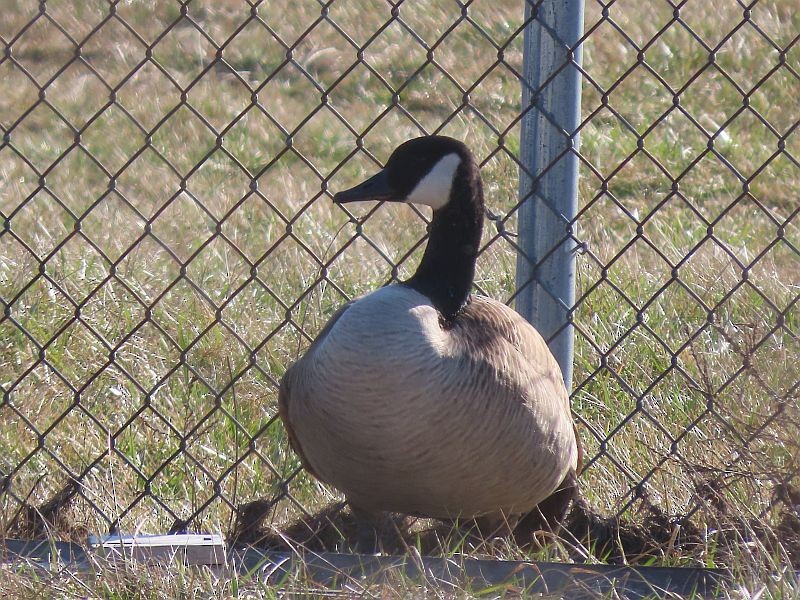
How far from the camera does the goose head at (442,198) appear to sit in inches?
110

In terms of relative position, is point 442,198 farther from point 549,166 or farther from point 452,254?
point 549,166

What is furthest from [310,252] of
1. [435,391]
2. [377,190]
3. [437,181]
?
[435,391]

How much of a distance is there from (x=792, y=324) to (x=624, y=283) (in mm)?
588

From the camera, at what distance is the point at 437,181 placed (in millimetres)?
2807

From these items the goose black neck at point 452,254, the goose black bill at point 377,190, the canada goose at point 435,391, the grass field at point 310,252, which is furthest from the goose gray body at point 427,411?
the grass field at point 310,252

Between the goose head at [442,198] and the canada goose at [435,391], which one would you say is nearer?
the canada goose at [435,391]

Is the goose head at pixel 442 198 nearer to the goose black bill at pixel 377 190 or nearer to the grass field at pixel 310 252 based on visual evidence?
the goose black bill at pixel 377 190

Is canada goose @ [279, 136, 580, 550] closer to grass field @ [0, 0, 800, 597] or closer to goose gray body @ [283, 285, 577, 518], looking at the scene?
goose gray body @ [283, 285, 577, 518]

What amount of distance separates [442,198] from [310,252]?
1.21 ft

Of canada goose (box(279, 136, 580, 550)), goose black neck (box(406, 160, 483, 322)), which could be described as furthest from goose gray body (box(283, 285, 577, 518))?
goose black neck (box(406, 160, 483, 322))

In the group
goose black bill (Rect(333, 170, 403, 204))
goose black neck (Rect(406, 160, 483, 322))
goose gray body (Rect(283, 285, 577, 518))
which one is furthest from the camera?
goose black neck (Rect(406, 160, 483, 322))

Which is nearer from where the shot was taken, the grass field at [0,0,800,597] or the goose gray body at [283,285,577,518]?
the goose gray body at [283,285,577,518]

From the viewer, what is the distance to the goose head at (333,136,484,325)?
A: 2783 mm

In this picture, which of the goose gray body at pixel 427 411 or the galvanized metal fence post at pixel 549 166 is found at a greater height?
the galvanized metal fence post at pixel 549 166
